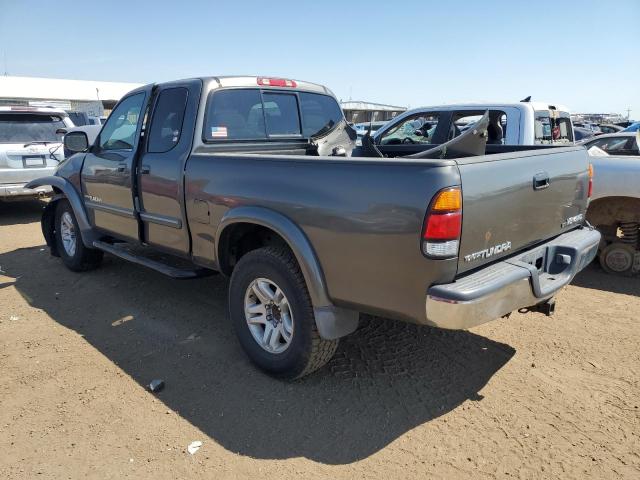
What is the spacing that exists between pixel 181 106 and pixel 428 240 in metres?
2.56

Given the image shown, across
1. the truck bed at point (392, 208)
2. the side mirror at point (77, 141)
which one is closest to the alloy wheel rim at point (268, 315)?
the truck bed at point (392, 208)

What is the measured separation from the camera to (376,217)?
2.51 m

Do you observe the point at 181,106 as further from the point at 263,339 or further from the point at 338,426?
the point at 338,426

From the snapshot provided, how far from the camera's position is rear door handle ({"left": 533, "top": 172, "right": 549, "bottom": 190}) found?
291cm

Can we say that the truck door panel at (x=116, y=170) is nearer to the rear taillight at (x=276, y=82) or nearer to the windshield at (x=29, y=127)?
the rear taillight at (x=276, y=82)

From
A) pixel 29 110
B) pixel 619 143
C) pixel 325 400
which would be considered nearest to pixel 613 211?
pixel 619 143

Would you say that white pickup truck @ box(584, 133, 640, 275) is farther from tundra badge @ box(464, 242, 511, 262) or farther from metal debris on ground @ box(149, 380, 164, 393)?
metal debris on ground @ box(149, 380, 164, 393)

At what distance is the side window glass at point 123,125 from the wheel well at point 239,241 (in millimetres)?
1580

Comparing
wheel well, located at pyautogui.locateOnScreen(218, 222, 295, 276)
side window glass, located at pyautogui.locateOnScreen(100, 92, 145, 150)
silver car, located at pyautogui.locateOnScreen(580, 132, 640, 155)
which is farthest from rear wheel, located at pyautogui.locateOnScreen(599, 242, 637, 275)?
side window glass, located at pyautogui.locateOnScreen(100, 92, 145, 150)

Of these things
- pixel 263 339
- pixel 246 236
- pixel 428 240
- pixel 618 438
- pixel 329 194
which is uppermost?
pixel 329 194

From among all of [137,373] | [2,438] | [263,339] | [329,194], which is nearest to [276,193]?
[329,194]

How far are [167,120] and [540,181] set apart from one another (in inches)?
116

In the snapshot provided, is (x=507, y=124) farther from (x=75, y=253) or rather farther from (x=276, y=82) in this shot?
(x=75, y=253)

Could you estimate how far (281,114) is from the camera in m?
4.41
